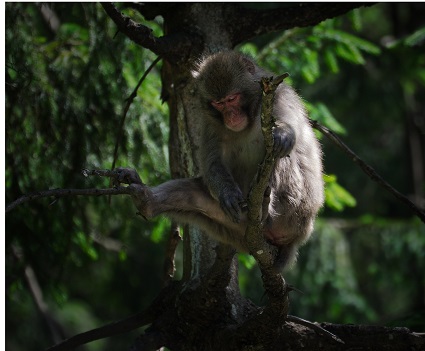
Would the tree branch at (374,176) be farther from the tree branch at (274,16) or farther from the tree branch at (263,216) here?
the tree branch at (263,216)

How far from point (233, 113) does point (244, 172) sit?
0.46 m

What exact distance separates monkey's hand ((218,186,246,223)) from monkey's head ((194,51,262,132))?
39 centimetres

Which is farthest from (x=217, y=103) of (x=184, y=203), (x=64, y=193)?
(x=64, y=193)

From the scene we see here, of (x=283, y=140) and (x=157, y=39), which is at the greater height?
(x=157, y=39)

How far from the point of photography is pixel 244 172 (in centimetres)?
475

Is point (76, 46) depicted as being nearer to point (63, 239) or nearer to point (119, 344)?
point (63, 239)

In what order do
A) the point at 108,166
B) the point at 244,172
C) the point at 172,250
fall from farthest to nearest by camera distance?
the point at 108,166
the point at 172,250
the point at 244,172

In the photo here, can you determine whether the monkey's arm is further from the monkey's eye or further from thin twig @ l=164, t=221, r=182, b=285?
thin twig @ l=164, t=221, r=182, b=285

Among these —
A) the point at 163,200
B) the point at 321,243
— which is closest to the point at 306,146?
the point at 163,200

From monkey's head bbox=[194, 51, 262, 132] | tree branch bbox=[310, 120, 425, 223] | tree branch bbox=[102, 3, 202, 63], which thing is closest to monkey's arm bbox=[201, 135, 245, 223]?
monkey's head bbox=[194, 51, 262, 132]

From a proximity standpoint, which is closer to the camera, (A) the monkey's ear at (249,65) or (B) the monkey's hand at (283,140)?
(B) the monkey's hand at (283,140)

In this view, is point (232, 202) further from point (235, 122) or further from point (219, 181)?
point (235, 122)

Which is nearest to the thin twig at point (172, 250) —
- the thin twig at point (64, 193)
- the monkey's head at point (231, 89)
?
the monkey's head at point (231, 89)

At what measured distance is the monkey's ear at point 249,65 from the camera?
4.62 m
